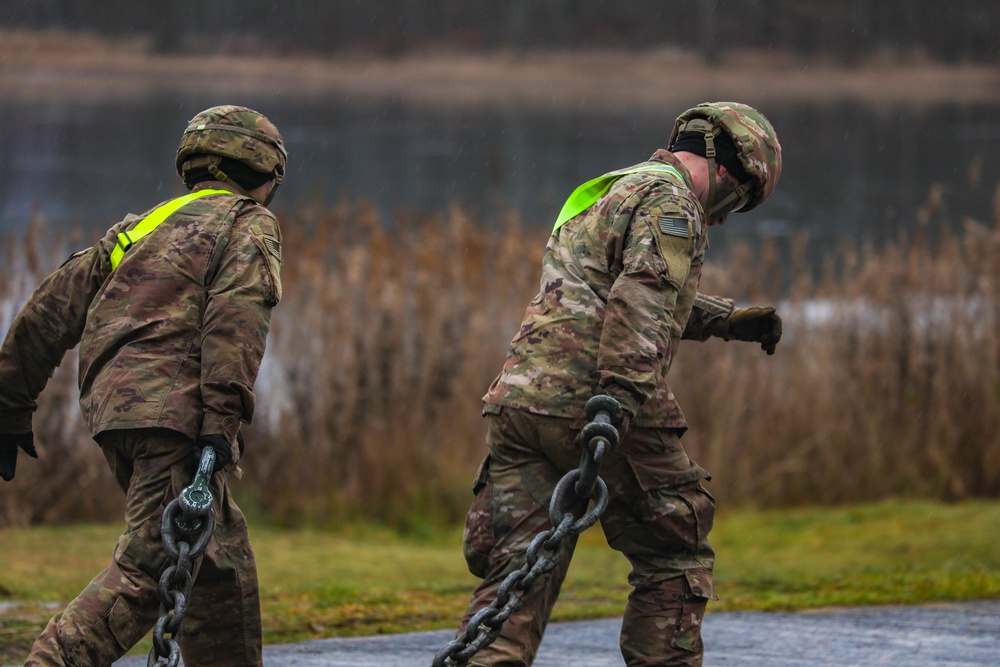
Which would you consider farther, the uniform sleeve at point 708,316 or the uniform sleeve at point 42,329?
the uniform sleeve at point 708,316

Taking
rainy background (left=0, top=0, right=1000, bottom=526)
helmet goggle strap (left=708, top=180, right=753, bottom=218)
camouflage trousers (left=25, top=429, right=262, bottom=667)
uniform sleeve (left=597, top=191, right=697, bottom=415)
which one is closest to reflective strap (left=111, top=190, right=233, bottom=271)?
camouflage trousers (left=25, top=429, right=262, bottom=667)

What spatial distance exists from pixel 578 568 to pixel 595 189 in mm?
3108

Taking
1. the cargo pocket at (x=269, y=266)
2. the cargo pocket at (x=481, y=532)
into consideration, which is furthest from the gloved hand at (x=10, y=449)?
the cargo pocket at (x=481, y=532)

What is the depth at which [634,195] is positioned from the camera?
3.98m

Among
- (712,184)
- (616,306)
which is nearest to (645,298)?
(616,306)

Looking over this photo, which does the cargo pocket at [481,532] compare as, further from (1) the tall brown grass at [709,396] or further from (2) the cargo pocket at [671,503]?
(1) the tall brown grass at [709,396]

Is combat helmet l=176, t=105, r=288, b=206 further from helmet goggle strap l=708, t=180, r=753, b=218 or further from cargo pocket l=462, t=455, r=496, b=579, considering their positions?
helmet goggle strap l=708, t=180, r=753, b=218

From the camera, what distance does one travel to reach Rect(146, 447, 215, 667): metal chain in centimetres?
356

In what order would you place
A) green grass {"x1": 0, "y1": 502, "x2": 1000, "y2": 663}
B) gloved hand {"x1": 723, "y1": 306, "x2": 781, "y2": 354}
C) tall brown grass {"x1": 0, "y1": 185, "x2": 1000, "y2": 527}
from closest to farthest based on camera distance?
1. gloved hand {"x1": 723, "y1": 306, "x2": 781, "y2": 354}
2. green grass {"x1": 0, "y1": 502, "x2": 1000, "y2": 663}
3. tall brown grass {"x1": 0, "y1": 185, "x2": 1000, "y2": 527}

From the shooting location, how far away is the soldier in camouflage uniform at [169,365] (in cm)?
383

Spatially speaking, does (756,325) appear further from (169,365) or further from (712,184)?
(169,365)

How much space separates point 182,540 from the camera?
375 cm

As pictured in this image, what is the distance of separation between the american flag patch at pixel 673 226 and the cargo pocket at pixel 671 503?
1.98 feet

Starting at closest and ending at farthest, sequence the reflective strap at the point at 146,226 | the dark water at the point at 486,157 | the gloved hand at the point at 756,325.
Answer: the reflective strap at the point at 146,226
the gloved hand at the point at 756,325
the dark water at the point at 486,157
